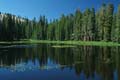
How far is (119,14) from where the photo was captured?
90.8 m

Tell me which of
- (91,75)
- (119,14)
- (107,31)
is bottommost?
(91,75)

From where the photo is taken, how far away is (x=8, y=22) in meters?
149

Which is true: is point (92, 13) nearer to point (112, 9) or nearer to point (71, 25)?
point (112, 9)

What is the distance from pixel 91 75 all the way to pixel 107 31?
7289 centimetres

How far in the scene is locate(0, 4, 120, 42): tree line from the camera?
96181 mm

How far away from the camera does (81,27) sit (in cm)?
12156

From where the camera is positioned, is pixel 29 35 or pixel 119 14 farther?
pixel 29 35

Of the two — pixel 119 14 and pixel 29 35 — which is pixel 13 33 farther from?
pixel 119 14

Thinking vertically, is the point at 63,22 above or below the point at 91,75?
above

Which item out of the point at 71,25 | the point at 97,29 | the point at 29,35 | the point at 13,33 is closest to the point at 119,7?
the point at 97,29

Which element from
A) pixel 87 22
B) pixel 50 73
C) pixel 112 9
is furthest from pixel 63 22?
pixel 50 73

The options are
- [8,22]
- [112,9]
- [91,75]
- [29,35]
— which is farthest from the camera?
[29,35]

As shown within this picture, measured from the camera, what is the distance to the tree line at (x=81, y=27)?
316ft

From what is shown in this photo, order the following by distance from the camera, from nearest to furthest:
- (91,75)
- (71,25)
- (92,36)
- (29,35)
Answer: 1. (91,75)
2. (92,36)
3. (71,25)
4. (29,35)
